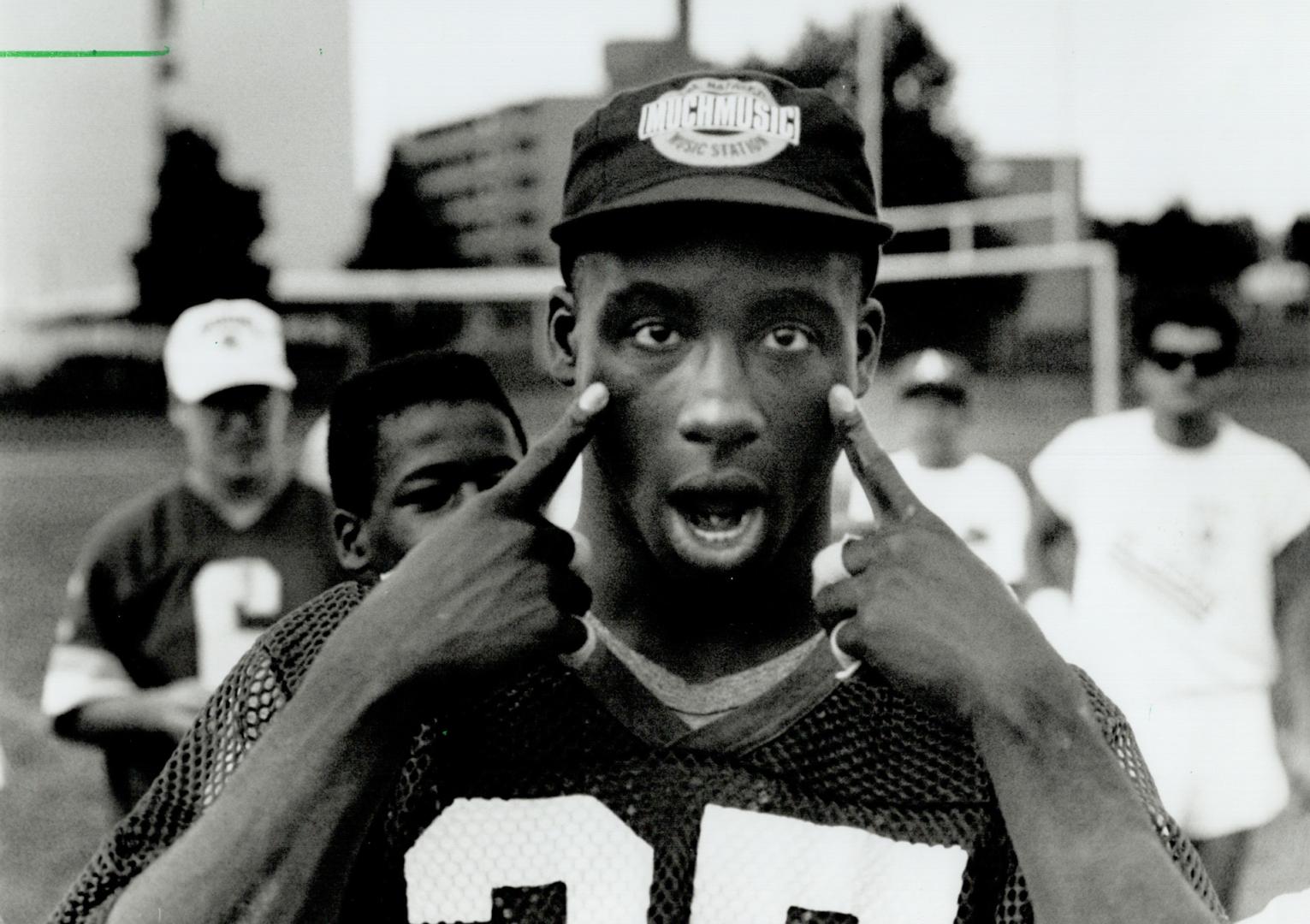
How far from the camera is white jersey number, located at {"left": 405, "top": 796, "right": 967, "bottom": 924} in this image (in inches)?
60.6

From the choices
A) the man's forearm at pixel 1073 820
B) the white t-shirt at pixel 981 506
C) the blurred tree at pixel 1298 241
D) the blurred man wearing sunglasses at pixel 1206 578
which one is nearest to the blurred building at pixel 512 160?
the white t-shirt at pixel 981 506

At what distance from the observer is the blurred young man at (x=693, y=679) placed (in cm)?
144

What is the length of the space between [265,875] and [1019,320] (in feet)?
34.5

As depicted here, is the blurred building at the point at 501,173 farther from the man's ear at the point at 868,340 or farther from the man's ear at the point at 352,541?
the man's ear at the point at 868,340

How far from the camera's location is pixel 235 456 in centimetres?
438

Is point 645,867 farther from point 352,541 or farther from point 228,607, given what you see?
point 228,607

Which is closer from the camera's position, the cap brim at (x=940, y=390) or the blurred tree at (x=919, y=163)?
the cap brim at (x=940, y=390)

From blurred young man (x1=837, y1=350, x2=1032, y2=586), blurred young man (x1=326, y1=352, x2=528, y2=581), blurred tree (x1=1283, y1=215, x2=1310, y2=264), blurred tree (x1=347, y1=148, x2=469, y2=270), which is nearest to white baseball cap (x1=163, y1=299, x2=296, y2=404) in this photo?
blurred young man (x1=326, y1=352, x2=528, y2=581)

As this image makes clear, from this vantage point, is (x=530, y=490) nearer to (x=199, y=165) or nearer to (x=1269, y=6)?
(x=1269, y=6)

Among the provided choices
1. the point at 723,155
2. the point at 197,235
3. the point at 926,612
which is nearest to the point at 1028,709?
the point at 926,612

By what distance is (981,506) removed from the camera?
5.71 metres

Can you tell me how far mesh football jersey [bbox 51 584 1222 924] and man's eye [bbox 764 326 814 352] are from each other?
0.36m

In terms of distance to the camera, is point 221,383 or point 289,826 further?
point 221,383

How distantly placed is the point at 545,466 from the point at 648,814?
0.35m
